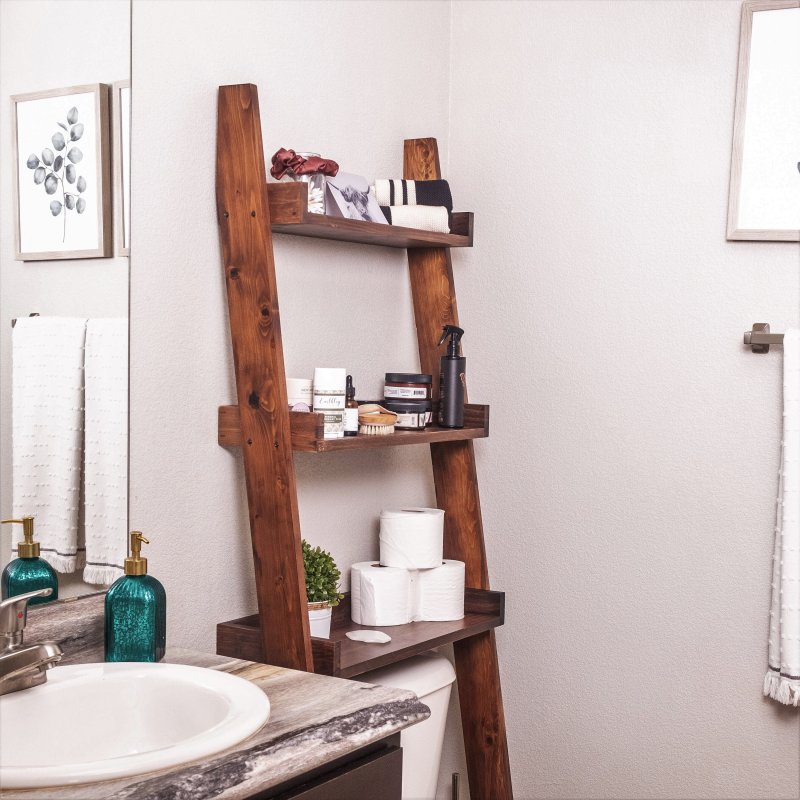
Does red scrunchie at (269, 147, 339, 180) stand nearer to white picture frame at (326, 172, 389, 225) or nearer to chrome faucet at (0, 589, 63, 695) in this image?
white picture frame at (326, 172, 389, 225)

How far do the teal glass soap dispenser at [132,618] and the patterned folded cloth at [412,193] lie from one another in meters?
0.91

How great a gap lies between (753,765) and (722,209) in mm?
1142

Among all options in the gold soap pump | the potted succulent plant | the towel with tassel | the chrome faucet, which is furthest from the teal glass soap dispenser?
the towel with tassel

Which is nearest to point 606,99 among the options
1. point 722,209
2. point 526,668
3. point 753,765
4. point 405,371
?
point 722,209

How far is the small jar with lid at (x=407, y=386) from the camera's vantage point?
2.08 m

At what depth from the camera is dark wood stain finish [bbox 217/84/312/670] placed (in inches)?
67.9

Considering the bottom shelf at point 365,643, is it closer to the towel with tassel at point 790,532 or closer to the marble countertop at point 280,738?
the marble countertop at point 280,738

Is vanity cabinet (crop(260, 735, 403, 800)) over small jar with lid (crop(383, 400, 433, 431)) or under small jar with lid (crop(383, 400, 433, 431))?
under

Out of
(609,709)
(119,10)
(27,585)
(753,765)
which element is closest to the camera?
(27,585)

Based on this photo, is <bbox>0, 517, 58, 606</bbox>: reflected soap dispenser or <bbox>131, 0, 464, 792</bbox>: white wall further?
<bbox>131, 0, 464, 792</bbox>: white wall

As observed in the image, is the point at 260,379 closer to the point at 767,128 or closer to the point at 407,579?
the point at 407,579

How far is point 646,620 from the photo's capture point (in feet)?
7.21

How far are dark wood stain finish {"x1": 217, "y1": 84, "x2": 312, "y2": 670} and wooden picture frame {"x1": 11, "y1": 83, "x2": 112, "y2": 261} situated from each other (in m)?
0.25

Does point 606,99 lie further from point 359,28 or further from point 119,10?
point 119,10
